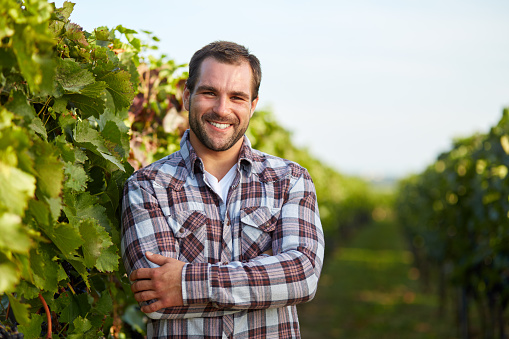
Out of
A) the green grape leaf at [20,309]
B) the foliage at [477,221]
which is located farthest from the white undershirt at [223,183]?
the foliage at [477,221]

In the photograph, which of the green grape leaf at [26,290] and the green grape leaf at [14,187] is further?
the green grape leaf at [26,290]

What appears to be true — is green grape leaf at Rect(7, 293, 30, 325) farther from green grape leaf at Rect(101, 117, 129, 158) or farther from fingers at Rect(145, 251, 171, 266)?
green grape leaf at Rect(101, 117, 129, 158)

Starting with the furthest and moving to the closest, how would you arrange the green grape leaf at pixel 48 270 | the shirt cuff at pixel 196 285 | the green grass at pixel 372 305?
the green grass at pixel 372 305 < the shirt cuff at pixel 196 285 < the green grape leaf at pixel 48 270

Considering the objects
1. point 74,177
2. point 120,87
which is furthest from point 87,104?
point 74,177

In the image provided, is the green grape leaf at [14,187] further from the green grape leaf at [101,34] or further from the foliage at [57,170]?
the green grape leaf at [101,34]

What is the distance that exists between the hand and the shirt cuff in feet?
0.06

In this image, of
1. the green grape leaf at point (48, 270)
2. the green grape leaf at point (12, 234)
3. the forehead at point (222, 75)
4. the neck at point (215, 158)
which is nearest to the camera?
the green grape leaf at point (12, 234)

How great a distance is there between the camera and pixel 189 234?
2.20 m

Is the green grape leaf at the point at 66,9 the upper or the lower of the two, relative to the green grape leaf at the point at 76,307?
upper

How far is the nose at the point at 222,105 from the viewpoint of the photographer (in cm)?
229

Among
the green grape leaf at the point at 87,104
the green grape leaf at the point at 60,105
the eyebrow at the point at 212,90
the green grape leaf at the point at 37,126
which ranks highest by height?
the eyebrow at the point at 212,90

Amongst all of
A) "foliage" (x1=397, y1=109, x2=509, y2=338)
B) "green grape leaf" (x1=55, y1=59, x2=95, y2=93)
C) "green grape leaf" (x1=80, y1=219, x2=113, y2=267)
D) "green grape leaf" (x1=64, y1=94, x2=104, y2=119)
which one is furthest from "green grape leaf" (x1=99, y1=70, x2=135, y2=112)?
"foliage" (x1=397, y1=109, x2=509, y2=338)

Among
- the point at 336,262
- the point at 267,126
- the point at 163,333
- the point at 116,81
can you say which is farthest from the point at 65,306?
the point at 336,262

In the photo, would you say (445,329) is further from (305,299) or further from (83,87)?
(83,87)
